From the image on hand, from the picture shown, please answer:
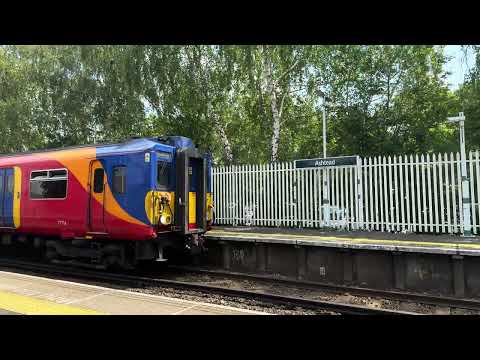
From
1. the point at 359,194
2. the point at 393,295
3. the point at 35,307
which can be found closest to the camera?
the point at 35,307

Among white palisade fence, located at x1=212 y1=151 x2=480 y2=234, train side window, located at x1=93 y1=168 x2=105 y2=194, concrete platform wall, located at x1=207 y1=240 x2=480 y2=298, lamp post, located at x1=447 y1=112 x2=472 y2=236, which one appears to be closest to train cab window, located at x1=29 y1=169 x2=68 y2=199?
train side window, located at x1=93 y1=168 x2=105 y2=194

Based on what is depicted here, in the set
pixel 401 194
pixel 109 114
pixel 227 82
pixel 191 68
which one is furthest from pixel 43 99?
pixel 401 194

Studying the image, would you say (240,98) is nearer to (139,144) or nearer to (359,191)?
(359,191)

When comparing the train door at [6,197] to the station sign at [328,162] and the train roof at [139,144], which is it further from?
the station sign at [328,162]

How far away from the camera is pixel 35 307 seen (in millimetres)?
5902

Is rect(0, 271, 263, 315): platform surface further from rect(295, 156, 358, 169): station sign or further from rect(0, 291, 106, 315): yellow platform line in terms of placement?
rect(295, 156, 358, 169): station sign

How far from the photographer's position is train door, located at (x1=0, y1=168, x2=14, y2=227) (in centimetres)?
1146

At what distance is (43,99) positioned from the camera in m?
21.2

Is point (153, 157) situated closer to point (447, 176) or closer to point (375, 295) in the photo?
point (375, 295)

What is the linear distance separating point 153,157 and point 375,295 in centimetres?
554

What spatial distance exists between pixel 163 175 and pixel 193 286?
8.81 feet

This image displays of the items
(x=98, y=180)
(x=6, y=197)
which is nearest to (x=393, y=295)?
(x=98, y=180)

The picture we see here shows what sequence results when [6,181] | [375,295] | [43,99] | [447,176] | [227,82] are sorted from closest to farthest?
[375,295], [447,176], [6,181], [227,82], [43,99]

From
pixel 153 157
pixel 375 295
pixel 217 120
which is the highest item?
pixel 217 120
